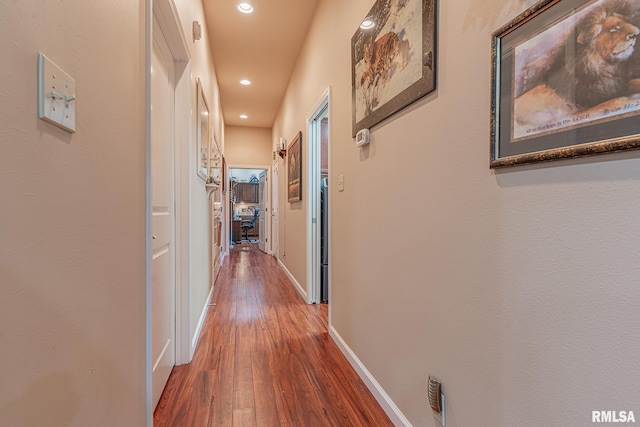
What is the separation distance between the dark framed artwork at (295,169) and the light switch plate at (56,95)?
2967mm

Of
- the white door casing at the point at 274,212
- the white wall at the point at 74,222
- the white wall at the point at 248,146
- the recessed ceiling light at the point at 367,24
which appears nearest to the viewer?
the white wall at the point at 74,222

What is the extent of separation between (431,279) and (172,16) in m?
1.76

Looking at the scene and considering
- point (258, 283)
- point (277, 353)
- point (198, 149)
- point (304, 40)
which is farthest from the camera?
point (258, 283)

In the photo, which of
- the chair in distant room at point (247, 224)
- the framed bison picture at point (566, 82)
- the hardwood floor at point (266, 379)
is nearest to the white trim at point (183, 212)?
the hardwood floor at point (266, 379)

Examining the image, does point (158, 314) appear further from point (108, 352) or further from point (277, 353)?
point (277, 353)

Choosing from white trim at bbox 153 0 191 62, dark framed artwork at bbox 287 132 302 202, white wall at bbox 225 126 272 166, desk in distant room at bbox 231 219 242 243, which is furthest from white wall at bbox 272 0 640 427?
desk in distant room at bbox 231 219 242 243

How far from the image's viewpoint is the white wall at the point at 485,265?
0.62 m

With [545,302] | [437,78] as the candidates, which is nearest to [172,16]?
[437,78]

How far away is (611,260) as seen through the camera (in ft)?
2.03

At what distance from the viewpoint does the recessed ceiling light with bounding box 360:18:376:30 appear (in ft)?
5.33

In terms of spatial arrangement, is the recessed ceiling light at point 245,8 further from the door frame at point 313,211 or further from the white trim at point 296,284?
the white trim at point 296,284

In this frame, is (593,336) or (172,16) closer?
(593,336)

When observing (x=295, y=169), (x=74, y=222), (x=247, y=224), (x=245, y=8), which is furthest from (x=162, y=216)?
(x=247, y=224)

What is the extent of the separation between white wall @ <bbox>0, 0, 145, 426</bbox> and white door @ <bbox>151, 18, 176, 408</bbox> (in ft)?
1.38
